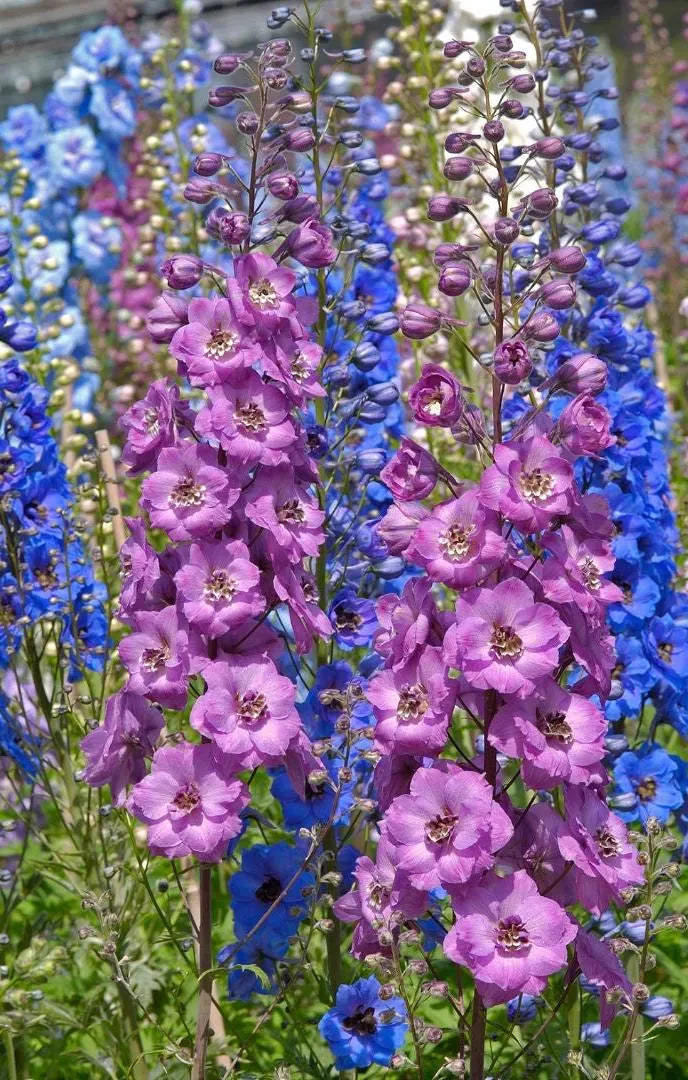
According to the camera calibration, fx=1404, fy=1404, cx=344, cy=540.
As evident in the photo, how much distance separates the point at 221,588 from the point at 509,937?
2.10 feet

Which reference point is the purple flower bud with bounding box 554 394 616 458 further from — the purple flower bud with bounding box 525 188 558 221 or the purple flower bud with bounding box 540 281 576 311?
the purple flower bud with bounding box 525 188 558 221

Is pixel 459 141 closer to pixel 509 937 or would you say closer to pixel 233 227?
pixel 233 227

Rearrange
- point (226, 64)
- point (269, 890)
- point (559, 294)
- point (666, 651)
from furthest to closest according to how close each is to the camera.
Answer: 1. point (666, 651)
2. point (269, 890)
3. point (226, 64)
4. point (559, 294)

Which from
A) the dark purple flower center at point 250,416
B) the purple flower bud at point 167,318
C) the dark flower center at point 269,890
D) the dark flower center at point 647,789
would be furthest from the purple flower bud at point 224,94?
the dark flower center at point 647,789

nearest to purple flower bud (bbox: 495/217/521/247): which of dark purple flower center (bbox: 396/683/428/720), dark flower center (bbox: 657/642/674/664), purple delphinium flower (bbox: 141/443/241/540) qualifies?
purple delphinium flower (bbox: 141/443/241/540)

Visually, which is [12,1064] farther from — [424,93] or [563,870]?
[424,93]

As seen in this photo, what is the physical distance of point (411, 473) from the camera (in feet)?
6.52

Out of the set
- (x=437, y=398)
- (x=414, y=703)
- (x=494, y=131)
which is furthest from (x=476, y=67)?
(x=414, y=703)

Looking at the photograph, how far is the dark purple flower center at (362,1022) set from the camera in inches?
94.5

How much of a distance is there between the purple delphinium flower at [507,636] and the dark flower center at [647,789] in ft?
3.30

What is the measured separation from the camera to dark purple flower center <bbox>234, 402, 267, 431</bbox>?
2.12 m

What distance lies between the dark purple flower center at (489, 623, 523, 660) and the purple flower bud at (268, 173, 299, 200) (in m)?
0.84

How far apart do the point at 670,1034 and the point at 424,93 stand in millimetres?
2905

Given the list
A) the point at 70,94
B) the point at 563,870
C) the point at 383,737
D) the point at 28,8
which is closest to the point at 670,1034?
the point at 563,870
